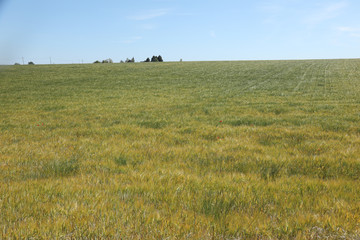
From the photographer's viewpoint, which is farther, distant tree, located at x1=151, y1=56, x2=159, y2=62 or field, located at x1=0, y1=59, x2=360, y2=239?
distant tree, located at x1=151, y1=56, x2=159, y2=62

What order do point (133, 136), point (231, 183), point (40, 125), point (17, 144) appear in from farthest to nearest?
point (40, 125) < point (133, 136) < point (17, 144) < point (231, 183)

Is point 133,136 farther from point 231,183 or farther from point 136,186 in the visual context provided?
point 231,183

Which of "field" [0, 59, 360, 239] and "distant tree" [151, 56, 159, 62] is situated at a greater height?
"distant tree" [151, 56, 159, 62]

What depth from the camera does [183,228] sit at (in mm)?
2836

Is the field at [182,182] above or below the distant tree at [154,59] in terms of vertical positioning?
below

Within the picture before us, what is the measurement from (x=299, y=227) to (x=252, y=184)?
1163mm

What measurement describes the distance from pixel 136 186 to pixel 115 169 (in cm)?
105

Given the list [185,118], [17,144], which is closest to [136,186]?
[17,144]

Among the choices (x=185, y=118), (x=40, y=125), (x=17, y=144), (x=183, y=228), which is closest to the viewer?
(x=183, y=228)

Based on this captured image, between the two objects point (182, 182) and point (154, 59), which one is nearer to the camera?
point (182, 182)

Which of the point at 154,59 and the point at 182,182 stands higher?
the point at 154,59

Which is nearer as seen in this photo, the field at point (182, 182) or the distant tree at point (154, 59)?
the field at point (182, 182)

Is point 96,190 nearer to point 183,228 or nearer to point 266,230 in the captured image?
point 183,228

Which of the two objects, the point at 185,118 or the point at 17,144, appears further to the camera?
the point at 185,118
